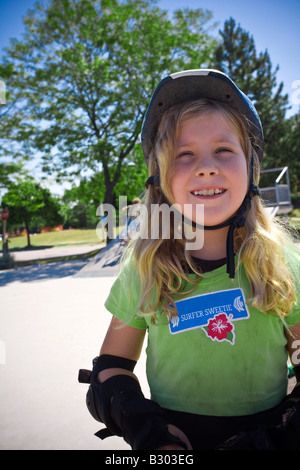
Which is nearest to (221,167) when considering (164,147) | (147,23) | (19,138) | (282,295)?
(164,147)

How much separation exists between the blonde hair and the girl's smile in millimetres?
42

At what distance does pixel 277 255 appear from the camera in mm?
1264

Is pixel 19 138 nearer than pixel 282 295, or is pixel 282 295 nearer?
pixel 282 295

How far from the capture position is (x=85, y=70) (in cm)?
1168

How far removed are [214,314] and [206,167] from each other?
21.5 inches

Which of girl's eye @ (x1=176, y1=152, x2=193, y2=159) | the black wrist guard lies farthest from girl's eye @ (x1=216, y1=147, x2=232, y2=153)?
the black wrist guard

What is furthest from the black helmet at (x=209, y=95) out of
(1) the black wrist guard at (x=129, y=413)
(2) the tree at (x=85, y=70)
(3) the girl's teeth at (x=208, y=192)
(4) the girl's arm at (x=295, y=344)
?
(2) the tree at (x=85, y=70)

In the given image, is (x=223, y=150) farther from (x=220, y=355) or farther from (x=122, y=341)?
(x=122, y=341)

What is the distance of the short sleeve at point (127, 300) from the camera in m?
1.30
